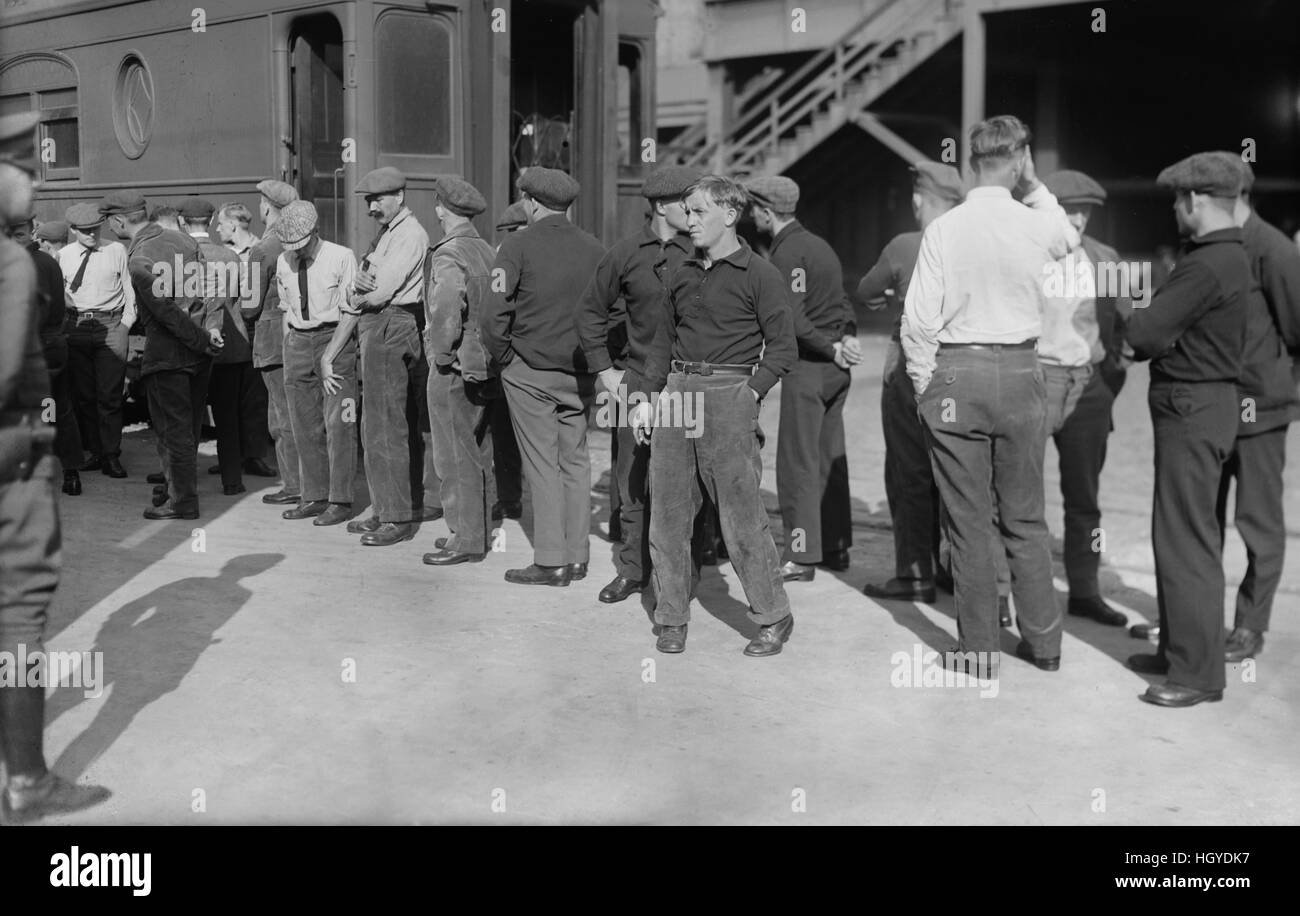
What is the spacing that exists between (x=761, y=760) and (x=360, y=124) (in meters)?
6.36

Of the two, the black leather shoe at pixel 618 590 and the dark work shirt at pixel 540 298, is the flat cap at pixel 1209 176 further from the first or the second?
the black leather shoe at pixel 618 590

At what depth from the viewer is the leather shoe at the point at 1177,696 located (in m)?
5.43

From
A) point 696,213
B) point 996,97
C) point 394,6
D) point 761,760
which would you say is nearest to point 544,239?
point 696,213

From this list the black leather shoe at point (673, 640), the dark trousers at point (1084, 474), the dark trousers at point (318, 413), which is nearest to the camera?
the black leather shoe at point (673, 640)

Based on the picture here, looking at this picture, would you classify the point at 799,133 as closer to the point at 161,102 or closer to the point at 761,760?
the point at 161,102

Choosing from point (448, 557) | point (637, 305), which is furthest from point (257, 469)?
point (637, 305)

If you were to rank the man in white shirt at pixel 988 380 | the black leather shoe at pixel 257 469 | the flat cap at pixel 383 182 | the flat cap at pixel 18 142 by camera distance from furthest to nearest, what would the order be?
the black leather shoe at pixel 257 469 → the flat cap at pixel 383 182 → the man in white shirt at pixel 988 380 → the flat cap at pixel 18 142

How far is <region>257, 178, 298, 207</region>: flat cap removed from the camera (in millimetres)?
8547

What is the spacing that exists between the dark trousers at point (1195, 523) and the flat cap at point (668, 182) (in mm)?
2331

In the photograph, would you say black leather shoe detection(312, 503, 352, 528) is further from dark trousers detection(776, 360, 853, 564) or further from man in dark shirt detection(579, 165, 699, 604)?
dark trousers detection(776, 360, 853, 564)

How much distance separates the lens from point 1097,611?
21.9 feet

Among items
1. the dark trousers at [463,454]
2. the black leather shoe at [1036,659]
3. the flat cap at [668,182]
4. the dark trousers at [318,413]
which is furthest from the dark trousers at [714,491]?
the dark trousers at [318,413]

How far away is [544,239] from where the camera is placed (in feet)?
23.0

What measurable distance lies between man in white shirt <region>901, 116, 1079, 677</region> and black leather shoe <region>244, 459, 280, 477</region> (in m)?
5.55
